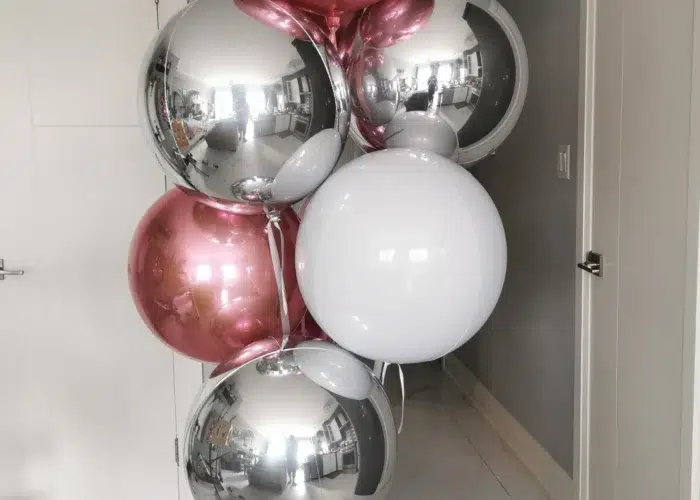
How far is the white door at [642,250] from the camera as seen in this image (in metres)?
1.49

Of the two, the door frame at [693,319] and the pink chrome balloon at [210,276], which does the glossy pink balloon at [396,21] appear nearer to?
the pink chrome balloon at [210,276]

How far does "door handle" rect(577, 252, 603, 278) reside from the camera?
1.94 m

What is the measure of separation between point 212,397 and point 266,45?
1.94ft

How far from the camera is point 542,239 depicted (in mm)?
2535

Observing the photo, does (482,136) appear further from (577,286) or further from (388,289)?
(577,286)

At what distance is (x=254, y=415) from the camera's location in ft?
3.78

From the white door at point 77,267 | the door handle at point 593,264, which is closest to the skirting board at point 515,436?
the door handle at point 593,264

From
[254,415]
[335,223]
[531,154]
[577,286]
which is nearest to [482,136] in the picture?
[335,223]

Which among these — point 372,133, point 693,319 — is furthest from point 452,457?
point 372,133

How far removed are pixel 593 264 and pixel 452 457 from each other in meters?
1.16

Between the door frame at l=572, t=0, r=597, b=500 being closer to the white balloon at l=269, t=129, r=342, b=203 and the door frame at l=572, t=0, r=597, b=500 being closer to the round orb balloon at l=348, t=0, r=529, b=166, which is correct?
the round orb balloon at l=348, t=0, r=529, b=166

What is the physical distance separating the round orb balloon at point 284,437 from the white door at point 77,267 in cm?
105

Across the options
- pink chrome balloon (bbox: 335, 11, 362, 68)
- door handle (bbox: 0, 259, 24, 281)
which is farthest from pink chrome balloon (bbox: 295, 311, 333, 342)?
door handle (bbox: 0, 259, 24, 281)

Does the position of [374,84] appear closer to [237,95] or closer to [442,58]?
[442,58]
